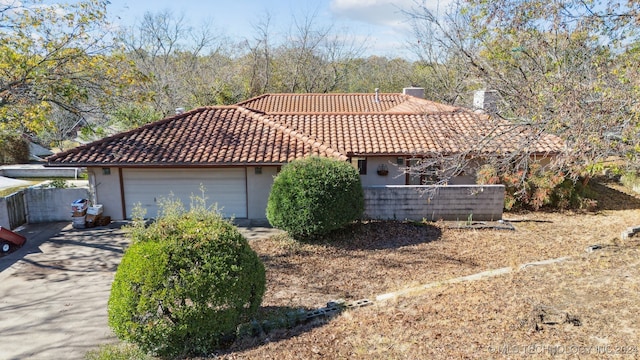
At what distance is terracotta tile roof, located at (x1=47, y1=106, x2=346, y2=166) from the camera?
13062 millimetres

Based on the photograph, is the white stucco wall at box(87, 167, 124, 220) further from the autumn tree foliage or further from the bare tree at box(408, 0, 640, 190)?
the bare tree at box(408, 0, 640, 190)

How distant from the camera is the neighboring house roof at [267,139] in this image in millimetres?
13109

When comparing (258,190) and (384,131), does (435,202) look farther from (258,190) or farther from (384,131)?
(258,190)

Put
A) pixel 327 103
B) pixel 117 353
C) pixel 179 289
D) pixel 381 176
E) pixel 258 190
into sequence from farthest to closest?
pixel 327 103, pixel 381 176, pixel 258 190, pixel 117 353, pixel 179 289

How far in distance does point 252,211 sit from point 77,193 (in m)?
6.05

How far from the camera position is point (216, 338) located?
19.7ft

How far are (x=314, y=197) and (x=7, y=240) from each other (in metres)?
8.55

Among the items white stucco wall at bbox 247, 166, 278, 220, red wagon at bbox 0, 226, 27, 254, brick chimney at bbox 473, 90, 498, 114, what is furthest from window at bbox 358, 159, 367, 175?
red wagon at bbox 0, 226, 27, 254

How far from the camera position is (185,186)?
14.0 metres

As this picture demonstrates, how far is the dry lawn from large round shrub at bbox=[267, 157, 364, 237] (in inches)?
23.3

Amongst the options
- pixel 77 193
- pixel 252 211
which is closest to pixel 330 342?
pixel 252 211

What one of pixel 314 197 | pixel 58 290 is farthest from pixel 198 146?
pixel 58 290

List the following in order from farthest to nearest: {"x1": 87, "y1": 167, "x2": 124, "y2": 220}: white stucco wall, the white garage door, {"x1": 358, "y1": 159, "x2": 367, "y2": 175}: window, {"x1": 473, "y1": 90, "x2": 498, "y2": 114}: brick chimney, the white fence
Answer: {"x1": 358, "y1": 159, "x2": 367, "y2": 175}: window → the white fence → the white garage door → {"x1": 87, "y1": 167, "x2": 124, "y2": 220}: white stucco wall → {"x1": 473, "y1": 90, "x2": 498, "y2": 114}: brick chimney

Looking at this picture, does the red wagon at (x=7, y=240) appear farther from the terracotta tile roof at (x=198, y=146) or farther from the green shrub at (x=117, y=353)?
the green shrub at (x=117, y=353)
